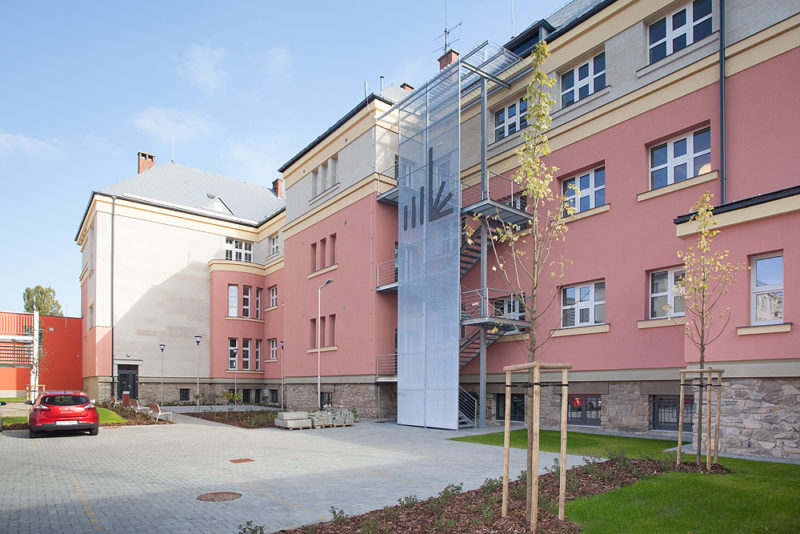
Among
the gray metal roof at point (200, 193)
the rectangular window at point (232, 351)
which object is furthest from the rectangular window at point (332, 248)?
the rectangular window at point (232, 351)

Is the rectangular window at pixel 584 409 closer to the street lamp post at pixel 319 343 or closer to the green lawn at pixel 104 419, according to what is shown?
the street lamp post at pixel 319 343

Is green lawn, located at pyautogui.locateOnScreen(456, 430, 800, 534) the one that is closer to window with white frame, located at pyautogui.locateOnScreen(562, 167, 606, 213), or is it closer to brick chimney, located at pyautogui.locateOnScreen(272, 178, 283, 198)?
window with white frame, located at pyautogui.locateOnScreen(562, 167, 606, 213)

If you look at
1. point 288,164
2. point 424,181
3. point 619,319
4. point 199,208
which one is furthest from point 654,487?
point 199,208

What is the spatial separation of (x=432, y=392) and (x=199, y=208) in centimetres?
2595

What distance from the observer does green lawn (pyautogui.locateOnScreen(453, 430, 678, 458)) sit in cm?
1250

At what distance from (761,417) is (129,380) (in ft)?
107

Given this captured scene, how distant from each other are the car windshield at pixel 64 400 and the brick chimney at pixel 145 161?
27742 mm

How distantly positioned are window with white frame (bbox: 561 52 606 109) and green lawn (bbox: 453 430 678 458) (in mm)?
10678

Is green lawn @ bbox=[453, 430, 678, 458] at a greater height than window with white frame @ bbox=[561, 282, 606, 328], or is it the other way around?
window with white frame @ bbox=[561, 282, 606, 328]

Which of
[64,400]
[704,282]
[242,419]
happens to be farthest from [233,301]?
[704,282]

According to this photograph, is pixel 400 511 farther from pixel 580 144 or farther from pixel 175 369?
pixel 175 369

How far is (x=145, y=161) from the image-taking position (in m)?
41.9

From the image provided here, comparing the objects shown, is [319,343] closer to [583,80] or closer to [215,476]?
[215,476]

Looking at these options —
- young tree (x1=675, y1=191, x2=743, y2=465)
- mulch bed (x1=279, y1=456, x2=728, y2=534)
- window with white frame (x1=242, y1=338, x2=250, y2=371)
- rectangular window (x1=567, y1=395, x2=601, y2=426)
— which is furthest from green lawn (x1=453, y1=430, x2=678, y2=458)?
A: window with white frame (x1=242, y1=338, x2=250, y2=371)
